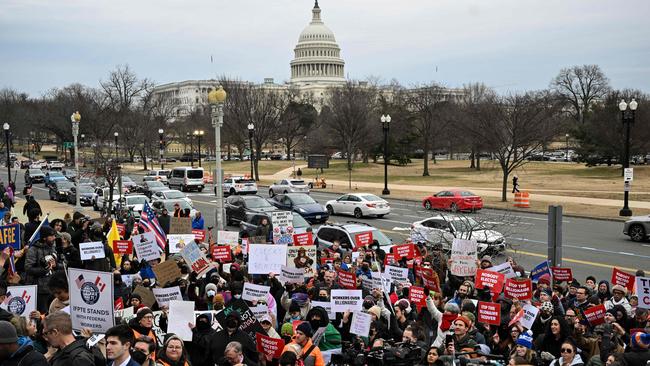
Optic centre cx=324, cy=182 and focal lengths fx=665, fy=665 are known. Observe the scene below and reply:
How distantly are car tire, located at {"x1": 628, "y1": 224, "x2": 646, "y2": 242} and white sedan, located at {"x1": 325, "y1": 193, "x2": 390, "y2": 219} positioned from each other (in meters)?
12.8

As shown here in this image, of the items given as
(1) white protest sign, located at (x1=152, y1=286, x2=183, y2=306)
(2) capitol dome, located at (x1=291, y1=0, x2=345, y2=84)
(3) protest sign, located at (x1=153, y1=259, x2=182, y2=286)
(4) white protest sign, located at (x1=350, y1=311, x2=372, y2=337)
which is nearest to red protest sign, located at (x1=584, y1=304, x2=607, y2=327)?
(4) white protest sign, located at (x1=350, y1=311, x2=372, y2=337)

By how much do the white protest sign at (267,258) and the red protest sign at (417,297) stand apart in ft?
10.9

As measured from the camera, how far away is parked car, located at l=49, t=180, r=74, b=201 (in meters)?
44.9

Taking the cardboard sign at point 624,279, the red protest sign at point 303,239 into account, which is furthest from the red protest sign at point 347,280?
the red protest sign at point 303,239

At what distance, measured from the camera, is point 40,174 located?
2596 inches

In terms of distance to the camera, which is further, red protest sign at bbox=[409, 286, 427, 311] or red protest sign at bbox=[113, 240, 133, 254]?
red protest sign at bbox=[113, 240, 133, 254]

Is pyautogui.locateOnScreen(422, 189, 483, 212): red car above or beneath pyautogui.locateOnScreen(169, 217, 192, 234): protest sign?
A: beneath

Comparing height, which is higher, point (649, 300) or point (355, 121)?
point (355, 121)

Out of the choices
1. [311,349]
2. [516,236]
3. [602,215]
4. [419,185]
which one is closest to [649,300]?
[311,349]

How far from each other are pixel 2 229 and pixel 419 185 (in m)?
47.6

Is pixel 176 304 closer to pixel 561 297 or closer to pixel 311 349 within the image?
pixel 311 349

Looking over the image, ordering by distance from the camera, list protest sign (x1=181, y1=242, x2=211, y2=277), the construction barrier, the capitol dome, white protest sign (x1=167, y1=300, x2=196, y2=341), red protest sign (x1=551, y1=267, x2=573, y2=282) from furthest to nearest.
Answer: the capitol dome < the construction barrier < red protest sign (x1=551, y1=267, x2=573, y2=282) < protest sign (x1=181, y1=242, x2=211, y2=277) < white protest sign (x1=167, y1=300, x2=196, y2=341)

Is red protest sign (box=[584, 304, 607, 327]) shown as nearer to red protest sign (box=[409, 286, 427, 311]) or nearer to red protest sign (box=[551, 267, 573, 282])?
red protest sign (box=[409, 286, 427, 311])

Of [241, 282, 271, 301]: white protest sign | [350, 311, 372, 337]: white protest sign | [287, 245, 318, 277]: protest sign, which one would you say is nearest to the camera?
[350, 311, 372, 337]: white protest sign
